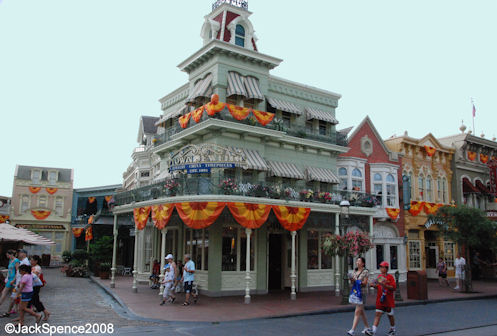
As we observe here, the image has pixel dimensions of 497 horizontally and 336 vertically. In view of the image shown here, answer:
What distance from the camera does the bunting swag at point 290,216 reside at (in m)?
17.7

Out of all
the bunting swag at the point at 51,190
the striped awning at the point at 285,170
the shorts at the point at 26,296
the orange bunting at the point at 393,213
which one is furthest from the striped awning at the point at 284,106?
the bunting swag at the point at 51,190

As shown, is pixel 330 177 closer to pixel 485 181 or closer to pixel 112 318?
pixel 112 318

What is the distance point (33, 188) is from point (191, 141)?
31.2 meters

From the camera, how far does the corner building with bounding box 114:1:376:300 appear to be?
1750 centimetres

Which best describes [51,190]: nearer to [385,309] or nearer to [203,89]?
[203,89]

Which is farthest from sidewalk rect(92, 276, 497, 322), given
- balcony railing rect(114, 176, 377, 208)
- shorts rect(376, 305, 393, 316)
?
balcony railing rect(114, 176, 377, 208)

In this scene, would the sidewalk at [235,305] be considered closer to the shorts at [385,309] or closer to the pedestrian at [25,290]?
the pedestrian at [25,290]

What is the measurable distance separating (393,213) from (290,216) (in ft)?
35.0

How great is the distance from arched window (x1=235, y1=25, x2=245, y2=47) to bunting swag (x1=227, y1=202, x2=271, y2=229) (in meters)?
9.48

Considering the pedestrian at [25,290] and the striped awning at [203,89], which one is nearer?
the pedestrian at [25,290]

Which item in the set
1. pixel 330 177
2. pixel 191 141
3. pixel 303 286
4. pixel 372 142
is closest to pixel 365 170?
pixel 372 142

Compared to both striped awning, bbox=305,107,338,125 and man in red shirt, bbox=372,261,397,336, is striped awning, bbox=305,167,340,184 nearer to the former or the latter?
striped awning, bbox=305,107,338,125

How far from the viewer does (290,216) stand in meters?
18.0

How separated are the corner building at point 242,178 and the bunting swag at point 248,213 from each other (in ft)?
0.13
